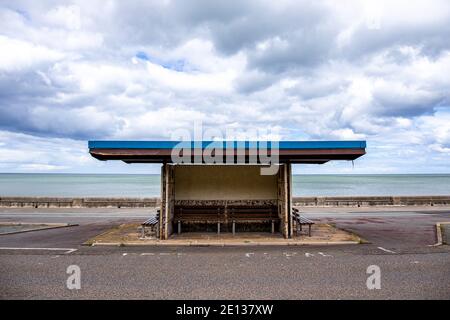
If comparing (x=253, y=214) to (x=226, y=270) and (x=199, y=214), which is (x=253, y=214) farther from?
(x=226, y=270)

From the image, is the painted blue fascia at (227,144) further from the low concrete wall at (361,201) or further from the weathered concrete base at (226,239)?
the low concrete wall at (361,201)

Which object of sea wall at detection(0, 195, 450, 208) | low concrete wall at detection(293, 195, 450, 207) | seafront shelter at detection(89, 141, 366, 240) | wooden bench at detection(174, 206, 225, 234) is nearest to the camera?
seafront shelter at detection(89, 141, 366, 240)

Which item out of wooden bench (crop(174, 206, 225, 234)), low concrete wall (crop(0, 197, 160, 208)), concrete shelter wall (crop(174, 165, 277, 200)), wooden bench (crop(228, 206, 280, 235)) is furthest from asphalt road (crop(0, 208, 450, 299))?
low concrete wall (crop(0, 197, 160, 208))

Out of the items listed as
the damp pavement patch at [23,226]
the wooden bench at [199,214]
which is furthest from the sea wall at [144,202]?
the wooden bench at [199,214]

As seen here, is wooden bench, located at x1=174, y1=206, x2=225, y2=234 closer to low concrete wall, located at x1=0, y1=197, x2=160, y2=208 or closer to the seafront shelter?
the seafront shelter

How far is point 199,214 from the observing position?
12.7 meters

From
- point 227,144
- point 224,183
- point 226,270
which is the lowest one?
point 226,270

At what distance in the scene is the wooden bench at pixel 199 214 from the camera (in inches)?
486

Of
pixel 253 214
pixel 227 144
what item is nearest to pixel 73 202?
pixel 253 214

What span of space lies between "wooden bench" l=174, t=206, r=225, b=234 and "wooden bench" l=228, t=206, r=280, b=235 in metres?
0.44

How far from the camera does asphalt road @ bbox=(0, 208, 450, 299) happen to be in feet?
19.2

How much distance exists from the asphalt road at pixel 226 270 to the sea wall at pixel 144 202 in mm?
13110

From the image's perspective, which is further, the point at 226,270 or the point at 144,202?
the point at 144,202

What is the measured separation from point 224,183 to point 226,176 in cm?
28
